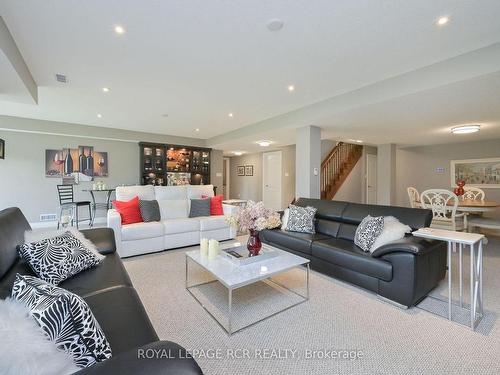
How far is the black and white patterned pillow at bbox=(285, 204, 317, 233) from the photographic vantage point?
11.1 feet

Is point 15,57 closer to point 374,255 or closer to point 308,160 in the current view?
point 374,255

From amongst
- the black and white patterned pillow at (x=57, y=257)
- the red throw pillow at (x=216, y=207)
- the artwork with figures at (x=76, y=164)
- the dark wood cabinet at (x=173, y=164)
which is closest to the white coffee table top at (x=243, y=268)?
the black and white patterned pillow at (x=57, y=257)

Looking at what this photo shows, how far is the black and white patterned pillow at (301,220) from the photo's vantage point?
3373mm

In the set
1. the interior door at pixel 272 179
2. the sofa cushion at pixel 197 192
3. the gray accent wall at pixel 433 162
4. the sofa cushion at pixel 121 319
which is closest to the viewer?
the sofa cushion at pixel 121 319

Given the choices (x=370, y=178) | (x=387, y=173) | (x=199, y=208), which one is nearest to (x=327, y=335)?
(x=199, y=208)

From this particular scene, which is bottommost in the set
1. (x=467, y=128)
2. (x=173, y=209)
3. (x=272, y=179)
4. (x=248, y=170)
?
(x=173, y=209)

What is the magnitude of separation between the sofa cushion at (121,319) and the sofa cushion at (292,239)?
6.68 ft

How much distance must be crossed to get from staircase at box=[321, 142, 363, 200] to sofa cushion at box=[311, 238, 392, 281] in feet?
13.6

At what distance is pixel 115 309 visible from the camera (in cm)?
135

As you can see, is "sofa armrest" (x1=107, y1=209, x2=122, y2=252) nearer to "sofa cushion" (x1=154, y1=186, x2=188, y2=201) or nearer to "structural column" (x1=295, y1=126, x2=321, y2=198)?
"sofa cushion" (x1=154, y1=186, x2=188, y2=201)

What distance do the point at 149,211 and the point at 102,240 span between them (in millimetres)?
1460

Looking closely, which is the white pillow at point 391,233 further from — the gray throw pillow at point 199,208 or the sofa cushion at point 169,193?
the sofa cushion at point 169,193

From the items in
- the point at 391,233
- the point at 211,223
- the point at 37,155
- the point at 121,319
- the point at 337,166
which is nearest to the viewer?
the point at 121,319

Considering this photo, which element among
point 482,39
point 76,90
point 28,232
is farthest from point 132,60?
point 482,39
